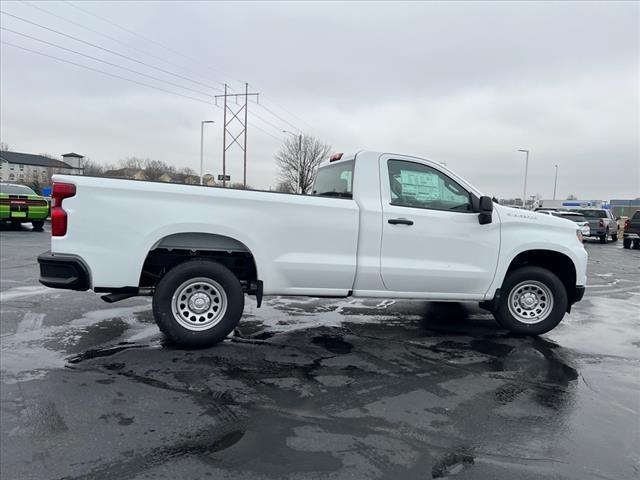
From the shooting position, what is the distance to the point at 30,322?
5.85 meters

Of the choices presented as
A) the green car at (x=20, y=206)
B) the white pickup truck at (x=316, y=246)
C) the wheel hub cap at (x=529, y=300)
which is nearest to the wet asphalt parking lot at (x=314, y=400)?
the wheel hub cap at (x=529, y=300)

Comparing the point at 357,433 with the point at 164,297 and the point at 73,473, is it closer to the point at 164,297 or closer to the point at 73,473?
the point at 73,473

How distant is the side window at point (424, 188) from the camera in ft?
18.3

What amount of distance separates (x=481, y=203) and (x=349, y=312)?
2561 millimetres

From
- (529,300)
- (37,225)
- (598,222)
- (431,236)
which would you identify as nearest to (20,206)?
(37,225)

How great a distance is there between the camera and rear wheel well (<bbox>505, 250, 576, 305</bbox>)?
5.97 metres

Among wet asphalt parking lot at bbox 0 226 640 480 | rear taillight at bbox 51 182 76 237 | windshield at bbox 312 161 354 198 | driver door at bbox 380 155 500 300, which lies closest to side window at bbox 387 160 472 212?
driver door at bbox 380 155 500 300

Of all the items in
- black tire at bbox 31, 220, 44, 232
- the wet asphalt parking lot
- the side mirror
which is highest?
the side mirror

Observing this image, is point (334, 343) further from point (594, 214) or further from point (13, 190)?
point (594, 214)

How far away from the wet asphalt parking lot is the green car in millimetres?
13976

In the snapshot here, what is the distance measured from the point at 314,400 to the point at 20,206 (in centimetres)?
1870

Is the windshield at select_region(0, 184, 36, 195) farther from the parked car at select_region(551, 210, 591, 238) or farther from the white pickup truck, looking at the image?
the parked car at select_region(551, 210, 591, 238)

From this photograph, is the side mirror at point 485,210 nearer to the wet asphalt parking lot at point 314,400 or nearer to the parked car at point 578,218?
the wet asphalt parking lot at point 314,400

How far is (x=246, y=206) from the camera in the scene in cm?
500
